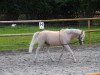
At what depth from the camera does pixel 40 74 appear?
8.75 meters

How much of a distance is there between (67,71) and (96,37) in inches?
295

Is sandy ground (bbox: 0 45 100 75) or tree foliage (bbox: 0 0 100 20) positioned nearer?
sandy ground (bbox: 0 45 100 75)

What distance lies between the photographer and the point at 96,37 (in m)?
16.4

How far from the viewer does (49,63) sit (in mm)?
10586

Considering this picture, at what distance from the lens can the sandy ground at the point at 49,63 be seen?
9141 mm

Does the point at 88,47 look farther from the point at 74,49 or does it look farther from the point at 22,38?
the point at 22,38

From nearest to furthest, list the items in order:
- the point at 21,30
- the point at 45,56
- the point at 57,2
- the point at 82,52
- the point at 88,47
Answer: the point at 45,56 → the point at 82,52 → the point at 88,47 → the point at 21,30 → the point at 57,2

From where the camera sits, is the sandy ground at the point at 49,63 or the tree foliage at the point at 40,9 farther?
the tree foliage at the point at 40,9

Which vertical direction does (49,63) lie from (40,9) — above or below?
above

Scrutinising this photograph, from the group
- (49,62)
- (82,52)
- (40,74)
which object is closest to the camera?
(40,74)

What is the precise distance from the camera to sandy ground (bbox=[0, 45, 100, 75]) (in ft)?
30.0

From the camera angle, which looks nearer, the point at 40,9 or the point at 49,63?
the point at 49,63

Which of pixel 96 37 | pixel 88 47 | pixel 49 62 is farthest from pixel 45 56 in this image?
pixel 96 37

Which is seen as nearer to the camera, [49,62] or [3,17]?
[49,62]
